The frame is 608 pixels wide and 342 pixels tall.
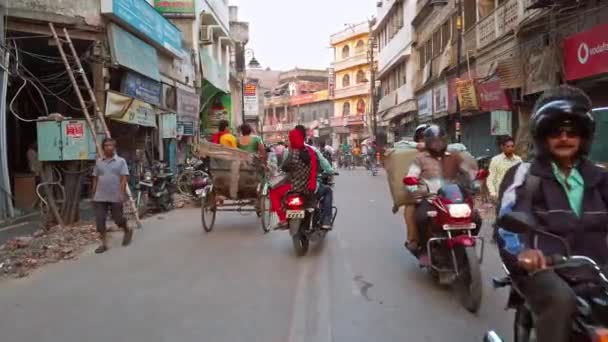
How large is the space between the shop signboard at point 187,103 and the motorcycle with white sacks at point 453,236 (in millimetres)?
16448

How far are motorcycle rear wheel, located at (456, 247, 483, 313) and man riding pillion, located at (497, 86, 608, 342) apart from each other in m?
2.01

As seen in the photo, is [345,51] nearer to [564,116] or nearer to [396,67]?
[396,67]

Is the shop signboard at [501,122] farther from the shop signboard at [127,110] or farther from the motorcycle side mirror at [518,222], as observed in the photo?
the motorcycle side mirror at [518,222]

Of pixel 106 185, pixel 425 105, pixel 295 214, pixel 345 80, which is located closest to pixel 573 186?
pixel 295 214

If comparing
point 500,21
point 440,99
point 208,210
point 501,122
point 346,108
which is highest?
point 346,108

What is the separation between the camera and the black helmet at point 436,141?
19.9ft

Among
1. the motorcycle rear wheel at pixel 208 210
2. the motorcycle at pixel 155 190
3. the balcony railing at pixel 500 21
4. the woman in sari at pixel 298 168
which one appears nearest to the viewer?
the woman in sari at pixel 298 168

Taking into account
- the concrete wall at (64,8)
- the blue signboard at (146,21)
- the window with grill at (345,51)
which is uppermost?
the window with grill at (345,51)

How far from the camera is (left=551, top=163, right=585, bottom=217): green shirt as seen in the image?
2.84 m

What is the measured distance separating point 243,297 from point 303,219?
224 centimetres

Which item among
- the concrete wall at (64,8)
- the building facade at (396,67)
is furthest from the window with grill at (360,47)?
the concrete wall at (64,8)

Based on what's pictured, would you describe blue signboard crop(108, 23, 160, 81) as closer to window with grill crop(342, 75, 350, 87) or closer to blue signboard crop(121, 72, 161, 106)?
blue signboard crop(121, 72, 161, 106)

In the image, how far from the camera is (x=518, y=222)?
269cm

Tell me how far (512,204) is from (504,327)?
213cm
